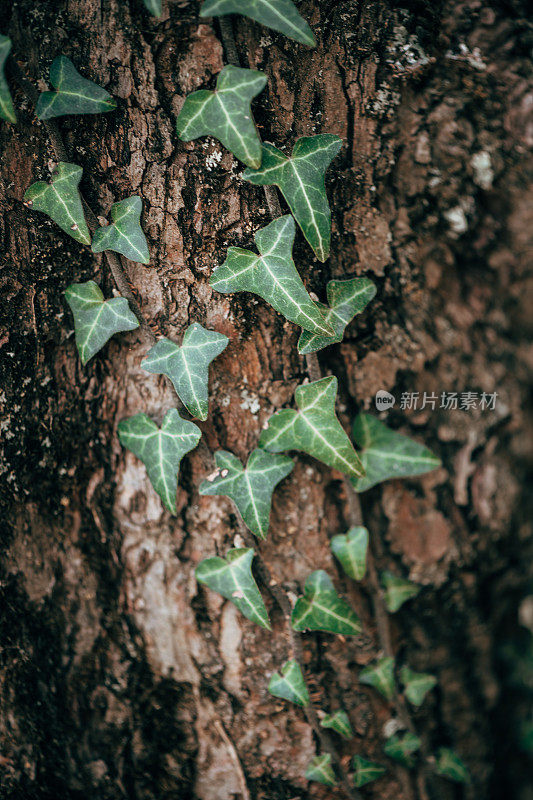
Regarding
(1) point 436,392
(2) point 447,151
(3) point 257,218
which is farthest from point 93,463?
(2) point 447,151

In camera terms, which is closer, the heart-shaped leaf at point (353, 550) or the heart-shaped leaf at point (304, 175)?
the heart-shaped leaf at point (304, 175)

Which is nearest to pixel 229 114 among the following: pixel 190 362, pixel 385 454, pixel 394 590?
pixel 190 362

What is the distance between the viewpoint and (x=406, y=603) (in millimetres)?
864

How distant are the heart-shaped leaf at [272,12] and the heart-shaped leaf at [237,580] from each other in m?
0.71

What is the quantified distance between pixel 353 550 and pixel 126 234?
602mm

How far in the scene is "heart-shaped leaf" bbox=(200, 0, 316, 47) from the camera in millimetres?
561

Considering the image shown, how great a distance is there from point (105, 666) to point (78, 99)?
0.89 m

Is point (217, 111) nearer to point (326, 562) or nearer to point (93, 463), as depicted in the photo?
point (93, 463)

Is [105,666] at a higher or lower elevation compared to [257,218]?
lower

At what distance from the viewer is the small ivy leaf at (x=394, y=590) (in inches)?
32.8

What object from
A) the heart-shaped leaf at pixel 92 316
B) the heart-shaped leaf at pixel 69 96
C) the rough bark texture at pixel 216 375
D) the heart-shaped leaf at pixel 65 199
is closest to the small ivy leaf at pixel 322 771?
the rough bark texture at pixel 216 375

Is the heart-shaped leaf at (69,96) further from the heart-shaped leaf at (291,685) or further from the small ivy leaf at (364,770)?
the small ivy leaf at (364,770)

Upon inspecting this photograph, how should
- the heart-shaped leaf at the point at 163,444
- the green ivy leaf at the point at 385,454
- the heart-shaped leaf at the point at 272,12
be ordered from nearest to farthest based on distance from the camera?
the heart-shaped leaf at the point at 272,12 → the heart-shaped leaf at the point at 163,444 → the green ivy leaf at the point at 385,454

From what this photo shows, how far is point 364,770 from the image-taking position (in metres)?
0.82
